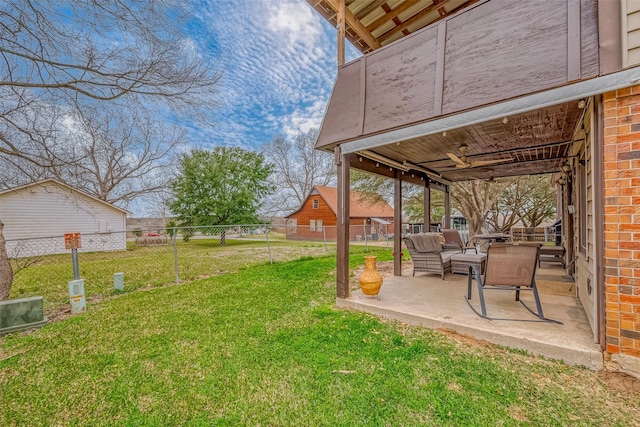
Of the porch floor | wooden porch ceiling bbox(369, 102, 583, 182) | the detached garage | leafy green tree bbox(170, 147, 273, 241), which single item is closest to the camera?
the porch floor

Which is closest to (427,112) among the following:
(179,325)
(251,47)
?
(179,325)

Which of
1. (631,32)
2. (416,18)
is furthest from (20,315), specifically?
(416,18)

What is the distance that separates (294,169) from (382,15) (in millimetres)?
22627

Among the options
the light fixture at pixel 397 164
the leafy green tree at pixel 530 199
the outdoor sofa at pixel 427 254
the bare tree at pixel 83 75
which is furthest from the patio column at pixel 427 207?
the leafy green tree at pixel 530 199

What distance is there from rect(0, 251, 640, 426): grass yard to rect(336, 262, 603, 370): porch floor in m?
0.16

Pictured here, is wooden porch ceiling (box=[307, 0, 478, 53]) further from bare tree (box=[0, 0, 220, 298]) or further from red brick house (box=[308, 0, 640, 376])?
bare tree (box=[0, 0, 220, 298])

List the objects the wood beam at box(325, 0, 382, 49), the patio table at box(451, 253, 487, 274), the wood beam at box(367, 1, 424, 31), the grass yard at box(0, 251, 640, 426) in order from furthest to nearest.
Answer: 1. the patio table at box(451, 253, 487, 274)
2. the wood beam at box(367, 1, 424, 31)
3. the wood beam at box(325, 0, 382, 49)
4. the grass yard at box(0, 251, 640, 426)

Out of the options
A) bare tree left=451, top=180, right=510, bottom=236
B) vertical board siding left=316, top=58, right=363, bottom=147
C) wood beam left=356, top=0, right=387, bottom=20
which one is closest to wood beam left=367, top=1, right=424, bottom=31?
wood beam left=356, top=0, right=387, bottom=20

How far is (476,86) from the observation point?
291cm

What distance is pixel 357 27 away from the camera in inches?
181

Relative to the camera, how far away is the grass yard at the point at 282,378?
1.95 meters

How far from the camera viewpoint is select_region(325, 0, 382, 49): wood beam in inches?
160

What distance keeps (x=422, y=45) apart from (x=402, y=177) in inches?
123

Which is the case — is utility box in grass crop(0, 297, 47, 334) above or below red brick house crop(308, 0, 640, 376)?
below
